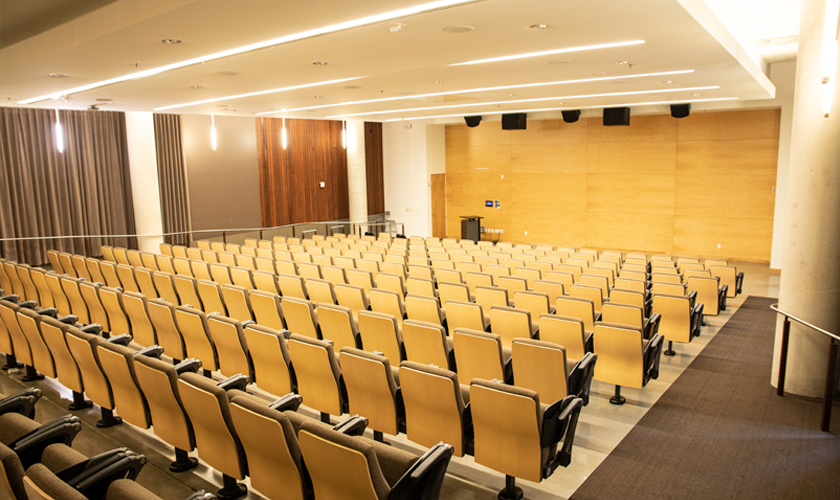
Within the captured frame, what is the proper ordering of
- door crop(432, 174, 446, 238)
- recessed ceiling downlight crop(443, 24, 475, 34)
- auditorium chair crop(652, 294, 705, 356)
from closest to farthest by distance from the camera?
recessed ceiling downlight crop(443, 24, 475, 34) < auditorium chair crop(652, 294, 705, 356) < door crop(432, 174, 446, 238)

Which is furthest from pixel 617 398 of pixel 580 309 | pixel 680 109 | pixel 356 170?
pixel 356 170

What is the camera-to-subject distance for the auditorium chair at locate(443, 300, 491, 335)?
5.36 metres

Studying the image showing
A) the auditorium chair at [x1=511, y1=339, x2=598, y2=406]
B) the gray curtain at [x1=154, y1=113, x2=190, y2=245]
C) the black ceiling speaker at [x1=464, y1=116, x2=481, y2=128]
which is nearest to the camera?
the auditorium chair at [x1=511, y1=339, x2=598, y2=406]

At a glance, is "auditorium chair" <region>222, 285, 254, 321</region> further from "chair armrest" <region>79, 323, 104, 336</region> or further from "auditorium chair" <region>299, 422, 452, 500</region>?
"auditorium chair" <region>299, 422, 452, 500</region>

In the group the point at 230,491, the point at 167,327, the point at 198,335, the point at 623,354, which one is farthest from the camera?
the point at 167,327

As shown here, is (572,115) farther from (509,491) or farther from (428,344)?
(509,491)

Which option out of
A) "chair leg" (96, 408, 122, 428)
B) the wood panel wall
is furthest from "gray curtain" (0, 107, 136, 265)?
the wood panel wall

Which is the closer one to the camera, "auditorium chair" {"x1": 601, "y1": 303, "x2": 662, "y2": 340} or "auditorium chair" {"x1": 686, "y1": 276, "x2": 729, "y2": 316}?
"auditorium chair" {"x1": 601, "y1": 303, "x2": 662, "y2": 340}

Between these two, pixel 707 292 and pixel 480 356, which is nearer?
pixel 480 356

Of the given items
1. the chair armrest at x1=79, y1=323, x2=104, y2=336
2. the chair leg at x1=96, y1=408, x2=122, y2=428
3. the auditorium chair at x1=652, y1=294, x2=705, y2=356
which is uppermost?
the chair armrest at x1=79, y1=323, x2=104, y2=336

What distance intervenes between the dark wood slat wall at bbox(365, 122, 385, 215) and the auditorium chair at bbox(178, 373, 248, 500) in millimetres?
16710

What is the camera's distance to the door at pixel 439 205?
1936 cm

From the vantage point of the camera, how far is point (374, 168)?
2003 cm

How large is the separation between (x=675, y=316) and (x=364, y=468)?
16.5ft
